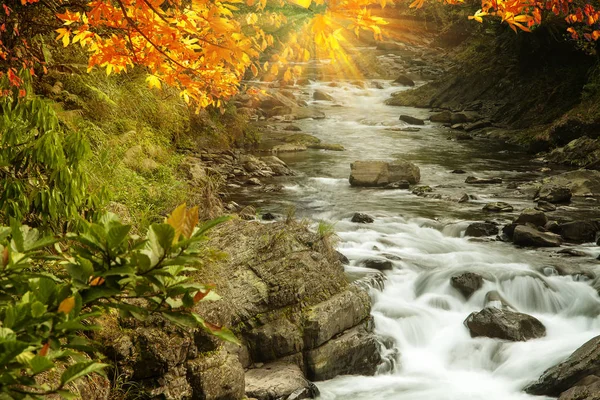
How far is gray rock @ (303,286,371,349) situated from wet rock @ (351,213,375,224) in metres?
4.92

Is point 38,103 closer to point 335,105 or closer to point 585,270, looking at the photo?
point 585,270

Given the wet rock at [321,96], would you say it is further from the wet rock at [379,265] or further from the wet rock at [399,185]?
the wet rock at [379,265]

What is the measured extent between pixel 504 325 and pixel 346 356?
231cm

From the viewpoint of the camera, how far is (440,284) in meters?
8.66

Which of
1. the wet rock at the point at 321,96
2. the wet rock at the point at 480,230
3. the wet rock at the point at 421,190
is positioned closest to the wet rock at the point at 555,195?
the wet rock at the point at 421,190

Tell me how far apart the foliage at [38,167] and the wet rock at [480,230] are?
8.00 m

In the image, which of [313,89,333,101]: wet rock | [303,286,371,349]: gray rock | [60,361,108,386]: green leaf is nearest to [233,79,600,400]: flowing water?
[303,286,371,349]: gray rock

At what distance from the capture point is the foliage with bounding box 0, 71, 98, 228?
14.3ft

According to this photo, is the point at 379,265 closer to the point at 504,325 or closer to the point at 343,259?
the point at 343,259

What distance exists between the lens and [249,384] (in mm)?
5363

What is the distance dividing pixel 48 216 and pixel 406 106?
25.9 meters

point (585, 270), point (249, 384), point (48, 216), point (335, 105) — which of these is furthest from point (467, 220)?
point (335, 105)

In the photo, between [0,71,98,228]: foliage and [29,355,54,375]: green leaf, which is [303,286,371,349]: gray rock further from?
[29,355,54,375]: green leaf

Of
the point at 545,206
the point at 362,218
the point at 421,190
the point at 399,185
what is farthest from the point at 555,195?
the point at 362,218
